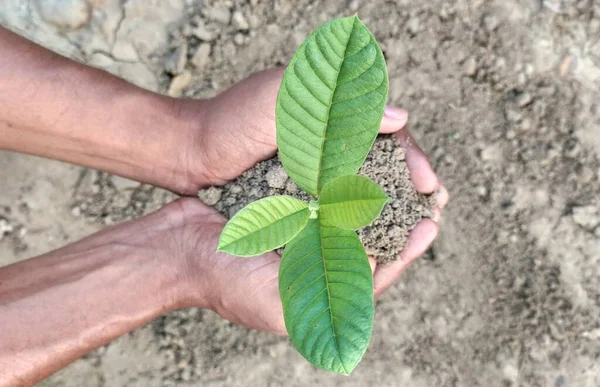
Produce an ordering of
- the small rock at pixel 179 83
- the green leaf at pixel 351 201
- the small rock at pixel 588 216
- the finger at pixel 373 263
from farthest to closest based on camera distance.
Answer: the small rock at pixel 179 83
the small rock at pixel 588 216
the finger at pixel 373 263
the green leaf at pixel 351 201

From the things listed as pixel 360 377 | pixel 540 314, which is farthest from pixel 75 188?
pixel 540 314

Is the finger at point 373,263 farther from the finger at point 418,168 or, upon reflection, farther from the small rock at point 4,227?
the small rock at point 4,227

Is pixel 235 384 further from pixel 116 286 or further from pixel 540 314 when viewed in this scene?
pixel 540 314

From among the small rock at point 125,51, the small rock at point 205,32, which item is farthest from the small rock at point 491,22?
the small rock at point 125,51

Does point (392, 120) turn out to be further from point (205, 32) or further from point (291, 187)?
point (205, 32)

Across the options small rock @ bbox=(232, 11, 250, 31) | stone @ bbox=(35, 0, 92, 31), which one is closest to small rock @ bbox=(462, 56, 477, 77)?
small rock @ bbox=(232, 11, 250, 31)

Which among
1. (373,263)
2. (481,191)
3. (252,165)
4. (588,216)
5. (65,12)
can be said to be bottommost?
(588,216)

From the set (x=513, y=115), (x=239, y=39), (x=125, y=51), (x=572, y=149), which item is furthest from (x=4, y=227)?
(x=572, y=149)
